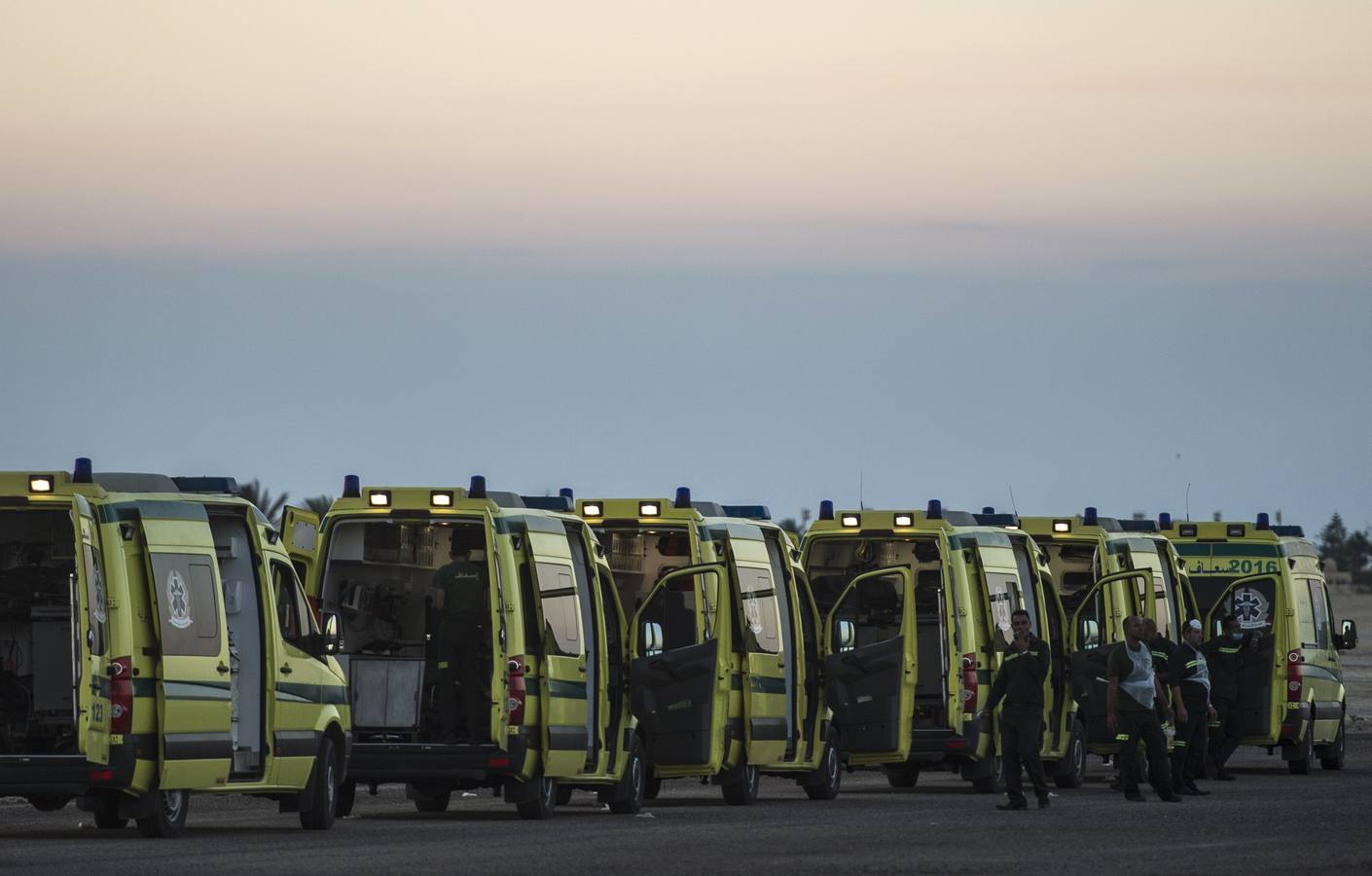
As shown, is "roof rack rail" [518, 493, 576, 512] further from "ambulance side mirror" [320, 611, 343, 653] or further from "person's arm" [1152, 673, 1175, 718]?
"person's arm" [1152, 673, 1175, 718]

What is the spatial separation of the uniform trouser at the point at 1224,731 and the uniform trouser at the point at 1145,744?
16.8 ft

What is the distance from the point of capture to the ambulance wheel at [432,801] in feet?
81.6

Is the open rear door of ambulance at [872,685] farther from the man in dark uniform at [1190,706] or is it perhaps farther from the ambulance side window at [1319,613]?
the ambulance side window at [1319,613]

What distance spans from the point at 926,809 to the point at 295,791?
6.47 meters

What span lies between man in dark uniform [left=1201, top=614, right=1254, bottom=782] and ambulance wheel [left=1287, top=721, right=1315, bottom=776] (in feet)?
5.33

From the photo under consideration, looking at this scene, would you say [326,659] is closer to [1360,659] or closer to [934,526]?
[934,526]

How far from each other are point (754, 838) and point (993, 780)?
8.76 metres

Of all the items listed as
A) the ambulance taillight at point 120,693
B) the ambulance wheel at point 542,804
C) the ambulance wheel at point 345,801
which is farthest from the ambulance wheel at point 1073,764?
the ambulance taillight at point 120,693

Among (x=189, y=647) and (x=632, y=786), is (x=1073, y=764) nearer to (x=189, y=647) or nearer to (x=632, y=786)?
(x=632, y=786)

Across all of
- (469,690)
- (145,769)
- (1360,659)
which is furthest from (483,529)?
(1360,659)

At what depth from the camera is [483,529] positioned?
2198 cm

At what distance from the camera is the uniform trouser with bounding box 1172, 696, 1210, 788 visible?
92.2 ft

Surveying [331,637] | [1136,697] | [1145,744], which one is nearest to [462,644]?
[331,637]

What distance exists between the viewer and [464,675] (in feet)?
72.7
